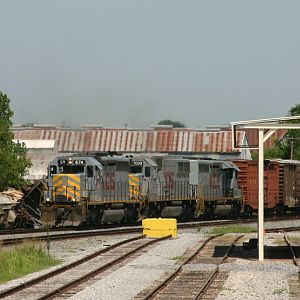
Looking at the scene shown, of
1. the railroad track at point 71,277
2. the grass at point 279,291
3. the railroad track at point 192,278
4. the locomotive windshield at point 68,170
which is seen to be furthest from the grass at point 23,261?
the locomotive windshield at point 68,170

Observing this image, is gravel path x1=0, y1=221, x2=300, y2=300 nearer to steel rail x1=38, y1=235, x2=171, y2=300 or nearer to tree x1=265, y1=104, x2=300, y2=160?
steel rail x1=38, y1=235, x2=171, y2=300

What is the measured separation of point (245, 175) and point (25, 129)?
54642mm

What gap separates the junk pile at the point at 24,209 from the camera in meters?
32.7

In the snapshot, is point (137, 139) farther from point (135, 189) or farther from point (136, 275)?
point (136, 275)

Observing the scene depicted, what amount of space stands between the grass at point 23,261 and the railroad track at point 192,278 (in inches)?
133

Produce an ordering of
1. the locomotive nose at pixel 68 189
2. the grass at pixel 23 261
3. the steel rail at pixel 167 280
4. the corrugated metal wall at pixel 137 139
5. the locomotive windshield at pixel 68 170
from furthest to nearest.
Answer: the corrugated metal wall at pixel 137 139, the locomotive windshield at pixel 68 170, the locomotive nose at pixel 68 189, the grass at pixel 23 261, the steel rail at pixel 167 280

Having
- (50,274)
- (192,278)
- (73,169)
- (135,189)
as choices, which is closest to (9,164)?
(135,189)

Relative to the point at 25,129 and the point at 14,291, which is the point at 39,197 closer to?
the point at 14,291

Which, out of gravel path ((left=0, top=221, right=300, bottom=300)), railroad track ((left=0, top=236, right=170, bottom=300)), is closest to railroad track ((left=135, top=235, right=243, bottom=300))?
gravel path ((left=0, top=221, right=300, bottom=300))

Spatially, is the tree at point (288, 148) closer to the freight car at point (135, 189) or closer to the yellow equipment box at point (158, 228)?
the freight car at point (135, 189)

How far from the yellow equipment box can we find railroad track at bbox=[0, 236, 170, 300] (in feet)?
15.8

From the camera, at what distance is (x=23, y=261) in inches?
738

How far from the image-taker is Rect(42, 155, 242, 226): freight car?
106 ft

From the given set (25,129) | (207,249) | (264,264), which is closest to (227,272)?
(264,264)
